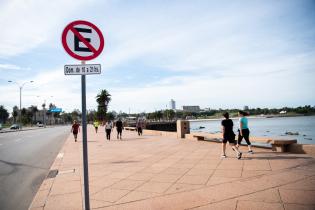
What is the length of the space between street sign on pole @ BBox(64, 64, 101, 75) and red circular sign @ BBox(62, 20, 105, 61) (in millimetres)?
157

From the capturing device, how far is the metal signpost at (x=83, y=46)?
3.71m

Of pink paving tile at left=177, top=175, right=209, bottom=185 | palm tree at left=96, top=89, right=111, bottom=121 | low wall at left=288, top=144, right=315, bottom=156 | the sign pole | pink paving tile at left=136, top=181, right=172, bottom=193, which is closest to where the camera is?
the sign pole

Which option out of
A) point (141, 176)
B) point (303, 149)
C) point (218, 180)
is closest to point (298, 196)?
point (218, 180)

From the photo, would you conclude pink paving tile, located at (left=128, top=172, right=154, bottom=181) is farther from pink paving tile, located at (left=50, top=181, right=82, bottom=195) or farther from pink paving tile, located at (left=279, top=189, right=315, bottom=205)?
pink paving tile, located at (left=279, top=189, right=315, bottom=205)

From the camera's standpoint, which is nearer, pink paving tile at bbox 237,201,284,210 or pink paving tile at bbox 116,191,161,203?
pink paving tile at bbox 237,201,284,210

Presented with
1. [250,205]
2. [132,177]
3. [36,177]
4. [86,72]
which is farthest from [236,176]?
[36,177]

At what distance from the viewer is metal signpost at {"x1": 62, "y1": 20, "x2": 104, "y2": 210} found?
12.2ft

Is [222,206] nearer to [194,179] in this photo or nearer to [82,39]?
[194,179]

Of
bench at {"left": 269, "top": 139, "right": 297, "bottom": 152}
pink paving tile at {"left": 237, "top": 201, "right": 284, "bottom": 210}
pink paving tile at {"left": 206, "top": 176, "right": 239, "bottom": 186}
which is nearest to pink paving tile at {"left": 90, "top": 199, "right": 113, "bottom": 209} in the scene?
pink paving tile at {"left": 206, "top": 176, "right": 239, "bottom": 186}

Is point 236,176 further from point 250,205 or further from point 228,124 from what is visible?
point 228,124

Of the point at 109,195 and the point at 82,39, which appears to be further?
the point at 109,195

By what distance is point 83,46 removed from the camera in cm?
385

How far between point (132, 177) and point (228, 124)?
13.4ft

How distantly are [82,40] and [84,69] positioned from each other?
1.56 feet
